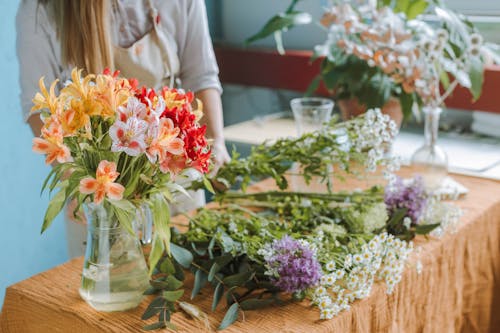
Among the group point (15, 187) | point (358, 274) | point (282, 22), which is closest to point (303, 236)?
point (358, 274)

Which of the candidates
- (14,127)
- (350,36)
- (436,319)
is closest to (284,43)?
(350,36)

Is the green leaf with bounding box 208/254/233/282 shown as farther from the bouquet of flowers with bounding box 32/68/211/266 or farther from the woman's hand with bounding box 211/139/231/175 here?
the woman's hand with bounding box 211/139/231/175

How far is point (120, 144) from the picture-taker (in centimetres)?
96

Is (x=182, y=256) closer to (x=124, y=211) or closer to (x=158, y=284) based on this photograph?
(x=158, y=284)

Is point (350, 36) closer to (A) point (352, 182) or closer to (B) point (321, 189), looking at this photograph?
(A) point (352, 182)

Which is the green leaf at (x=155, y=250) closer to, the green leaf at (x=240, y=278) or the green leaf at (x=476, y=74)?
the green leaf at (x=240, y=278)

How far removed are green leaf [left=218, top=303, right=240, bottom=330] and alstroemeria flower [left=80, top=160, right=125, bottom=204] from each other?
28 cm

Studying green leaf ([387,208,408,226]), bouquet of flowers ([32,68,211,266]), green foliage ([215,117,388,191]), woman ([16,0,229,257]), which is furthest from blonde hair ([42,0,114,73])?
green leaf ([387,208,408,226])

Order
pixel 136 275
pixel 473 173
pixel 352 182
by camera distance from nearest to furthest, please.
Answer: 1. pixel 136 275
2. pixel 352 182
3. pixel 473 173

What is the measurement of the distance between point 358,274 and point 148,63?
866mm

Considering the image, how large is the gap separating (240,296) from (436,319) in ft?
1.82

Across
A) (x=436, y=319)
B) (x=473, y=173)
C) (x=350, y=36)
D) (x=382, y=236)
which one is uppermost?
(x=350, y=36)

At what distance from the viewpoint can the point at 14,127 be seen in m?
2.56

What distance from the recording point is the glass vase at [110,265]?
1.07m
